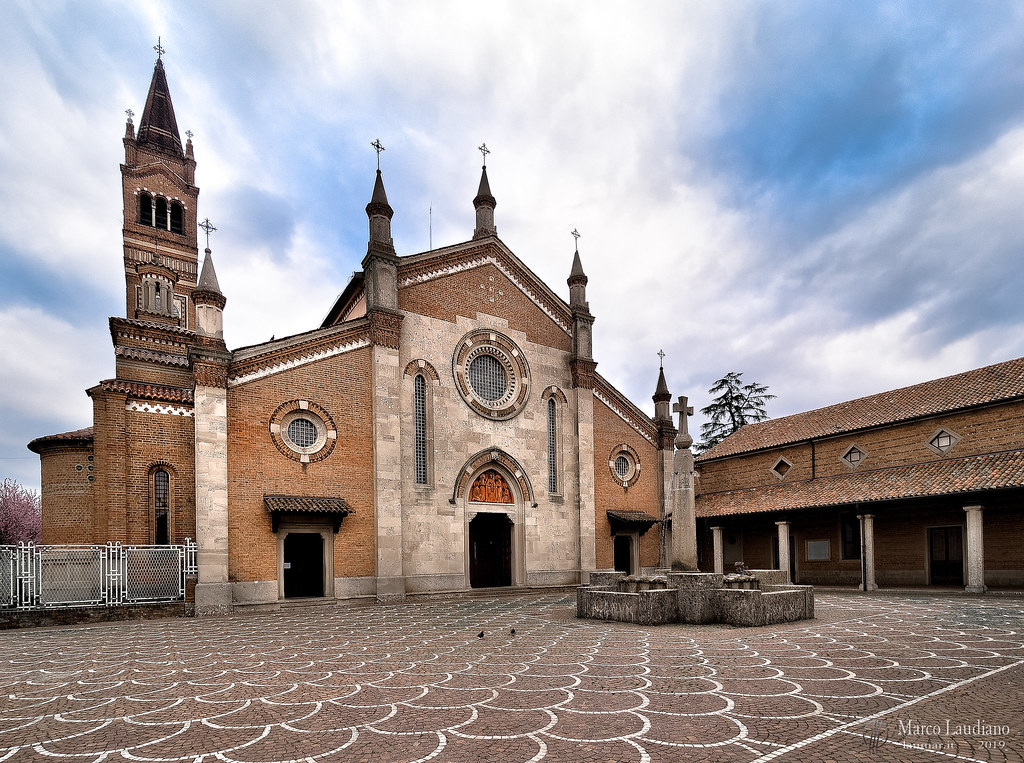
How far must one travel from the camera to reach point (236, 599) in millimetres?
18312

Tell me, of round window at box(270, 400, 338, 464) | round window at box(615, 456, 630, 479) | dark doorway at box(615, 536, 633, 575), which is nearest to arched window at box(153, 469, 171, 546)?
round window at box(270, 400, 338, 464)

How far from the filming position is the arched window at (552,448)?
86.5ft

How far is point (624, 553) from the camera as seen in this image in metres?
29.0

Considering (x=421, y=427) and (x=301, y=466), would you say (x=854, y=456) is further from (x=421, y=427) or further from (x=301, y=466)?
(x=301, y=466)

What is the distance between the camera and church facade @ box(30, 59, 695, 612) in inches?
754

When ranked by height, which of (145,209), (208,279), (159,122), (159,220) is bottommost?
(208,279)

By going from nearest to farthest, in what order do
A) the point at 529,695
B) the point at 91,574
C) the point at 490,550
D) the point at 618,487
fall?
the point at 529,695 → the point at 91,574 → the point at 490,550 → the point at 618,487

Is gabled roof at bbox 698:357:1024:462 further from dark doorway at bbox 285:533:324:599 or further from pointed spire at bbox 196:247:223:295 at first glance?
pointed spire at bbox 196:247:223:295

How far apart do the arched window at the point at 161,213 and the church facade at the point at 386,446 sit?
11.0 meters

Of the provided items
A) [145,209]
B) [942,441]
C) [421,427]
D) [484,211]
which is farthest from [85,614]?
[942,441]

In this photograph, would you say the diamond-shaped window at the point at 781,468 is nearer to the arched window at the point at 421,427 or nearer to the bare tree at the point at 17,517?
the arched window at the point at 421,427

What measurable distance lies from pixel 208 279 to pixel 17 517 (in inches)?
1589

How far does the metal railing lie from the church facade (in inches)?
62.7

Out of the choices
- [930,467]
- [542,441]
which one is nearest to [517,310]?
[542,441]
